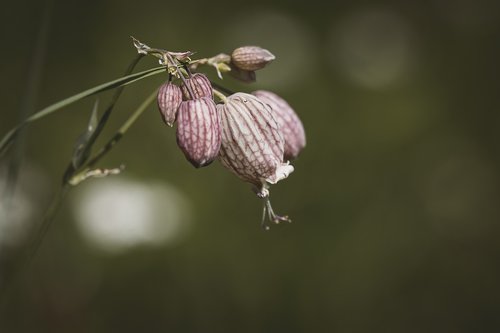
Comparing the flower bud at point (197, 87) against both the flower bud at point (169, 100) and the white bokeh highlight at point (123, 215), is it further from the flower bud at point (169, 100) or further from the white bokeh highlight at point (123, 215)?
the white bokeh highlight at point (123, 215)

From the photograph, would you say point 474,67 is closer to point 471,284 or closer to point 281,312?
point 471,284

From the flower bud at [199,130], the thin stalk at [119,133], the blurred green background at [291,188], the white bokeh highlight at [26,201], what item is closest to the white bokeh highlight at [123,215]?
the blurred green background at [291,188]

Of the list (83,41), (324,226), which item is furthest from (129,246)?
(83,41)

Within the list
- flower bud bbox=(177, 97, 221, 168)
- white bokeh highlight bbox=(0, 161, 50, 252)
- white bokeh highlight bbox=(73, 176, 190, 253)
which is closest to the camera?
flower bud bbox=(177, 97, 221, 168)

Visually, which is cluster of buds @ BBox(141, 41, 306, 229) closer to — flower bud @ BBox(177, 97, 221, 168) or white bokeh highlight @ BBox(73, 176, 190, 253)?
flower bud @ BBox(177, 97, 221, 168)

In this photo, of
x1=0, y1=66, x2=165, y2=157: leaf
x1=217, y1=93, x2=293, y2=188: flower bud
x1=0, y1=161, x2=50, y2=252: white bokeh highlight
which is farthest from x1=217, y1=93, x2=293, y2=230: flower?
x1=0, y1=161, x2=50, y2=252: white bokeh highlight

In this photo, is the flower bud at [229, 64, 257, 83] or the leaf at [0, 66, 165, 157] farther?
the flower bud at [229, 64, 257, 83]

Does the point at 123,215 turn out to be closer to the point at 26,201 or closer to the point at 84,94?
the point at 26,201

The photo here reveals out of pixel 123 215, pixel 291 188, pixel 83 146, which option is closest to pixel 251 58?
pixel 83 146
